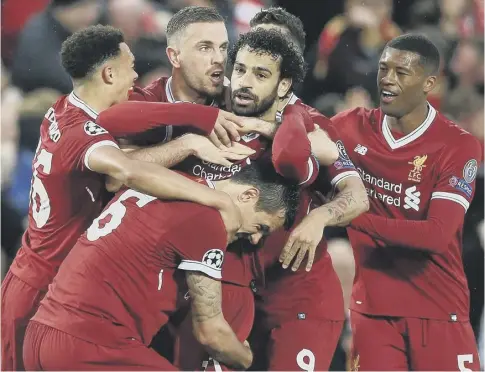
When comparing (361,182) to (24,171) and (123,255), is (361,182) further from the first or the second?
(24,171)

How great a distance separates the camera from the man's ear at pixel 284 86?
14.3 ft

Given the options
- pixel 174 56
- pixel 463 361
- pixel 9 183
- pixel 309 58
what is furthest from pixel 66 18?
pixel 463 361

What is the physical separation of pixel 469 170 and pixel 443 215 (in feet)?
0.99

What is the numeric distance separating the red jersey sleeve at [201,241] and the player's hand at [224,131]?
1.40 ft

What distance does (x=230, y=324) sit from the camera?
167 inches

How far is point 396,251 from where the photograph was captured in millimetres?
4633

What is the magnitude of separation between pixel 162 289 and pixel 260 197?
1.71ft

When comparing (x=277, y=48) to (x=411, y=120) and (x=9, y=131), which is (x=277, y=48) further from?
(x=9, y=131)

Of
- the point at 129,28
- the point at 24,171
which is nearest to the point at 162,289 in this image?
the point at 24,171

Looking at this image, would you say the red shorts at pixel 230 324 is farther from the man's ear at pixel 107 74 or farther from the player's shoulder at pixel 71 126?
the man's ear at pixel 107 74

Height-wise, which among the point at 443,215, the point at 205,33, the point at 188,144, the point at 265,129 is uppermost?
the point at 205,33

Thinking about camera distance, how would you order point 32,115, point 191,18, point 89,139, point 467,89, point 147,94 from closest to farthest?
point 89,139 < point 147,94 < point 191,18 < point 32,115 < point 467,89

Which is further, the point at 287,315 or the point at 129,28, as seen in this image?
the point at 129,28

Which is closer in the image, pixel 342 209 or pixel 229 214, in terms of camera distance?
pixel 229 214
